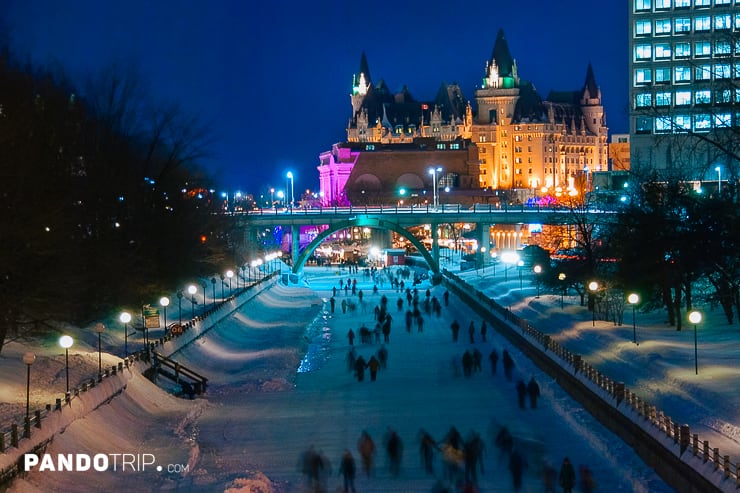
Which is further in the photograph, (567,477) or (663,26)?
(663,26)

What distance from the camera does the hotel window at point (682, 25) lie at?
66.9m

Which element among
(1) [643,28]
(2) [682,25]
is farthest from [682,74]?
(1) [643,28]

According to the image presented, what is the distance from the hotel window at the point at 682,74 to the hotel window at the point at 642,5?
4.80 m

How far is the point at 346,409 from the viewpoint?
23422 mm

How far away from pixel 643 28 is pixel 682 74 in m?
4.71

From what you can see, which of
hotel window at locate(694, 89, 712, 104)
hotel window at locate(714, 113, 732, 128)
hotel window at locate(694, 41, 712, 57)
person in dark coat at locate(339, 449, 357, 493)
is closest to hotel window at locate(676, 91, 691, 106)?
hotel window at locate(694, 41, 712, 57)

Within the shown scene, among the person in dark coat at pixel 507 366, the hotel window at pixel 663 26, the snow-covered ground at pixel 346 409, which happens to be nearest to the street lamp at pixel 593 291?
the snow-covered ground at pixel 346 409

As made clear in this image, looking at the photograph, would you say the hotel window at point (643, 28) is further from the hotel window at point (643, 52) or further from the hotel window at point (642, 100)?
the hotel window at point (642, 100)

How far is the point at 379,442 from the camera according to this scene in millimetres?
19562

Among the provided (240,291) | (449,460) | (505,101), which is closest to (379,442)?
(449,460)

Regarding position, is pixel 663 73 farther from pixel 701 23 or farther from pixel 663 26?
pixel 701 23

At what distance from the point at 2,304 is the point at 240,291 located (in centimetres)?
3088

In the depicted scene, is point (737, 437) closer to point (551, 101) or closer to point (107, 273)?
point (107, 273)

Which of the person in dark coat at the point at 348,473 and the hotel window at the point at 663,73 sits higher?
the hotel window at the point at 663,73
